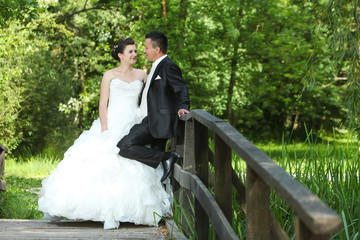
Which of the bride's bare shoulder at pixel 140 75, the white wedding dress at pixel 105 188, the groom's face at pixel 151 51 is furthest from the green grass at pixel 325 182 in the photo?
the bride's bare shoulder at pixel 140 75

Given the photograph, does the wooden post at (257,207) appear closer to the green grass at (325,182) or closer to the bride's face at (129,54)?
the green grass at (325,182)

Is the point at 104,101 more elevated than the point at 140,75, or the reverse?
the point at 140,75

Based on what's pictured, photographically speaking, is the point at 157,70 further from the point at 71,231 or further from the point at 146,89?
the point at 71,231

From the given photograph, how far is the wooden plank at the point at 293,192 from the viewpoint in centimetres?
142

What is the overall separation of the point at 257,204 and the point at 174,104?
309 cm

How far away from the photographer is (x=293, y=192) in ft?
5.33

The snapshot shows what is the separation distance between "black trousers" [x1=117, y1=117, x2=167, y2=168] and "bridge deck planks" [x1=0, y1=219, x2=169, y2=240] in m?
0.63

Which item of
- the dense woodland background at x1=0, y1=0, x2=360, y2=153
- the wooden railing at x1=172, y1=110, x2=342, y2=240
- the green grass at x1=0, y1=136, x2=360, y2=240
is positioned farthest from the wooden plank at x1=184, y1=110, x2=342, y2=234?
the dense woodland background at x1=0, y1=0, x2=360, y2=153

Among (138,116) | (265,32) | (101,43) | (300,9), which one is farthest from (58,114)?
(138,116)

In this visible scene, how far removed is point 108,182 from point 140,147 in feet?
1.45

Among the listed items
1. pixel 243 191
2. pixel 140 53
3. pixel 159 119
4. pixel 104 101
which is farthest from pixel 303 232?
pixel 140 53

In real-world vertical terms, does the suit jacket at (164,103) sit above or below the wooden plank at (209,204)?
above

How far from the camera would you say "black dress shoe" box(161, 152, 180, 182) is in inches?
208

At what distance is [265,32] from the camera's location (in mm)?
21391
